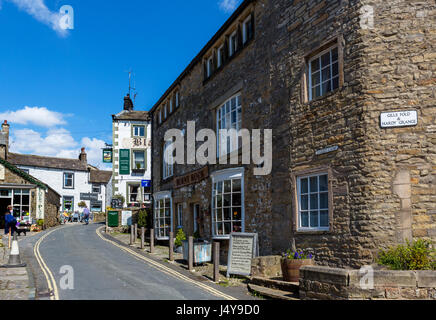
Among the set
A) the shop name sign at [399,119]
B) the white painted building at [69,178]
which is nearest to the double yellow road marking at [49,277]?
the shop name sign at [399,119]

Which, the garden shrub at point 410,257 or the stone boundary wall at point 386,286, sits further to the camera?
the garden shrub at point 410,257

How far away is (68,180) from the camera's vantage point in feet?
150

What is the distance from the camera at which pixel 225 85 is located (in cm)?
1485

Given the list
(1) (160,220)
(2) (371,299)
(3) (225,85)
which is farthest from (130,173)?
(2) (371,299)

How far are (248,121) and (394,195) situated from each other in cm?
558

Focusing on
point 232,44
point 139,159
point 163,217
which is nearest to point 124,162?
point 139,159

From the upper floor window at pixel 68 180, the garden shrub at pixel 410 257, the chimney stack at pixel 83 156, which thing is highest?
the chimney stack at pixel 83 156

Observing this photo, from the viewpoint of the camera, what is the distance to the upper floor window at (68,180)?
45.5 m

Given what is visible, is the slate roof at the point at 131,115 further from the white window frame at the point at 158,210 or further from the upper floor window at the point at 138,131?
the white window frame at the point at 158,210

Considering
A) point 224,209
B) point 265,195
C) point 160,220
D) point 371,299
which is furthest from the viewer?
point 160,220

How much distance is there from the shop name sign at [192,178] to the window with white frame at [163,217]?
1.61 meters

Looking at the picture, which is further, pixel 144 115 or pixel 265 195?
pixel 144 115

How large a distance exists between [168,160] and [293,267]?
13025 mm

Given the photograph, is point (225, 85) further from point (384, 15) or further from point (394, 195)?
point (394, 195)
